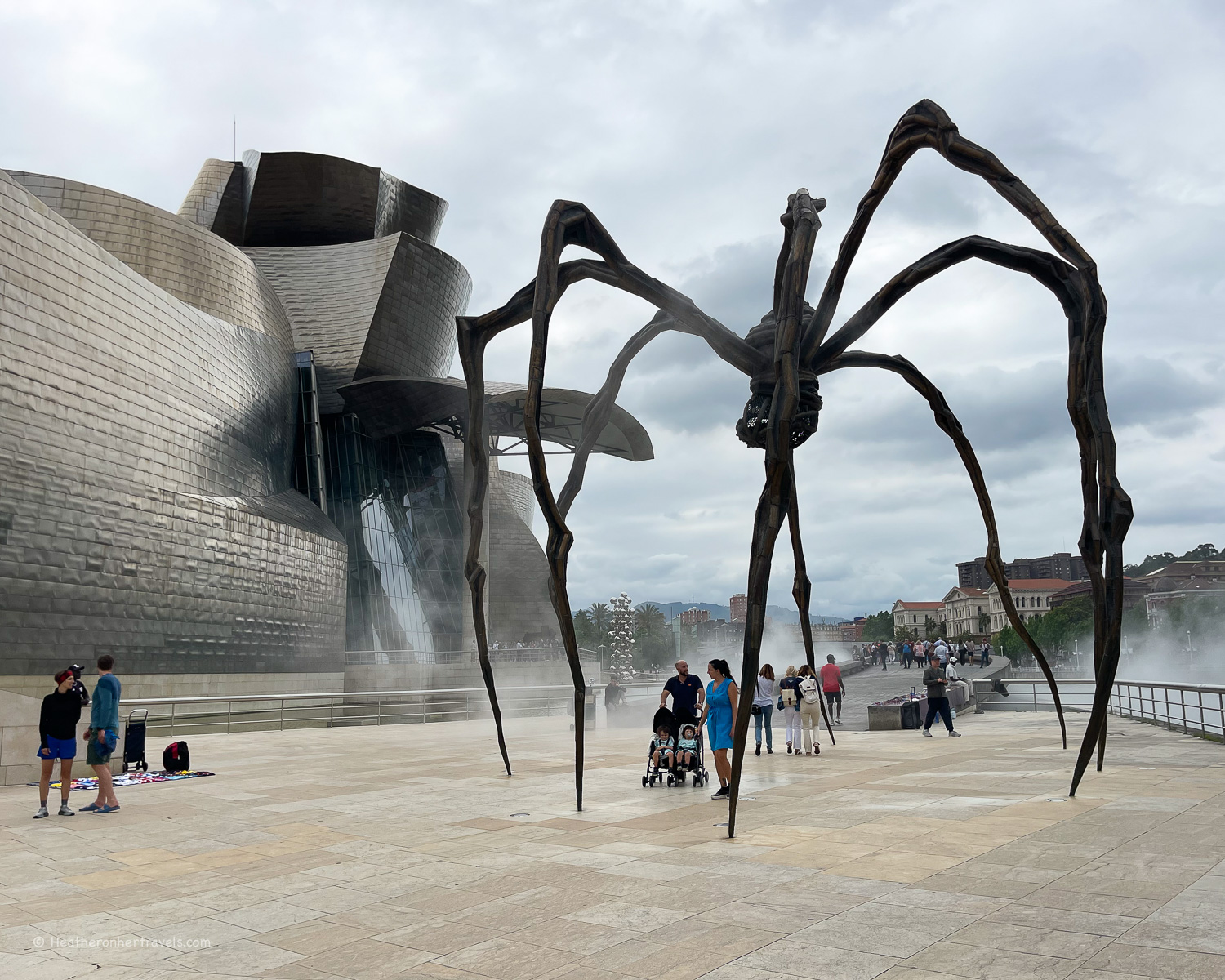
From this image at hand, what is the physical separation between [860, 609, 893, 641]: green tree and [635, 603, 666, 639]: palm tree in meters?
68.7

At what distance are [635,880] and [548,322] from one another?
4283 millimetres

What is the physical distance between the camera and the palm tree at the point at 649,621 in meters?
99.1

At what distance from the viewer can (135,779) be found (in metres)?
12.1

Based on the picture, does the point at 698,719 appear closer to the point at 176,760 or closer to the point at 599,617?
the point at 176,760

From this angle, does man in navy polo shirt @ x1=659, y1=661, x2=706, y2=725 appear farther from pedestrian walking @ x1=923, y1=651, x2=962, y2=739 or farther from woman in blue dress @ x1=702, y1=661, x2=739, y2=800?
pedestrian walking @ x1=923, y1=651, x2=962, y2=739

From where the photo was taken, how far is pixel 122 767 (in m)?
12.8

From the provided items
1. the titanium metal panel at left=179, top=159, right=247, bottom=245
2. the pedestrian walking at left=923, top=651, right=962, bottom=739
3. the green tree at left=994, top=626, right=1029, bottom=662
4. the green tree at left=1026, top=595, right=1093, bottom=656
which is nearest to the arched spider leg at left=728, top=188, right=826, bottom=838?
the pedestrian walking at left=923, top=651, right=962, bottom=739

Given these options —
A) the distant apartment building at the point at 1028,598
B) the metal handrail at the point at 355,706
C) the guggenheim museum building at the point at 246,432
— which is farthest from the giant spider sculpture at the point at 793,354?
the distant apartment building at the point at 1028,598

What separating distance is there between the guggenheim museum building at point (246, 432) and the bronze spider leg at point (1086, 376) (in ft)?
63.8

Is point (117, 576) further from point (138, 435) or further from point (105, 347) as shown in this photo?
point (105, 347)

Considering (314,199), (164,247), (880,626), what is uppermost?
(314,199)

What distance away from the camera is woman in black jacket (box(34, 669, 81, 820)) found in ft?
29.6

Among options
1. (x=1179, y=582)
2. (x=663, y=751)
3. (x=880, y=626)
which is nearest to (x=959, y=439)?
(x=663, y=751)

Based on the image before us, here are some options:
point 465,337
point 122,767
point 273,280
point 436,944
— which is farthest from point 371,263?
point 436,944
